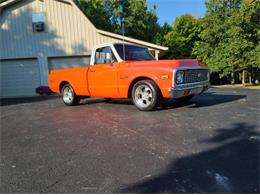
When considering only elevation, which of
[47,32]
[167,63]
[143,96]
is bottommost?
[143,96]

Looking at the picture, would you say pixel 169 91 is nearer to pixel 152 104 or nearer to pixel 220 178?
pixel 152 104

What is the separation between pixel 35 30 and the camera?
18.0 m

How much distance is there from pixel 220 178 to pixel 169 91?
355 centimetres

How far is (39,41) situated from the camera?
17.9 m

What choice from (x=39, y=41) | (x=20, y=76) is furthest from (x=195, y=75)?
(x=20, y=76)

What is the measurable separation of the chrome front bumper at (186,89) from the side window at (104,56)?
6.95ft

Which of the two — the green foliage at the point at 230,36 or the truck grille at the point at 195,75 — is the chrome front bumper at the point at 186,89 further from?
the green foliage at the point at 230,36

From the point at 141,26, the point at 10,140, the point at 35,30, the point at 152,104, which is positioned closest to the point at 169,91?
the point at 152,104

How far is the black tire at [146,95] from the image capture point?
6844 mm

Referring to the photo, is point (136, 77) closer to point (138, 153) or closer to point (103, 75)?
point (103, 75)

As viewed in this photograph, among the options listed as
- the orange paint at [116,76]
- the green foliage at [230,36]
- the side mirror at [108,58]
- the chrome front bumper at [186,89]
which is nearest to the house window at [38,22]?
the orange paint at [116,76]

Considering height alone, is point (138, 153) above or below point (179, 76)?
below

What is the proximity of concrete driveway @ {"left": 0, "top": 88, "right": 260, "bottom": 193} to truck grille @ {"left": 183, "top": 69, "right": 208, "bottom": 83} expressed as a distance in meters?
0.78

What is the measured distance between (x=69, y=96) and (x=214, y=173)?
692cm
